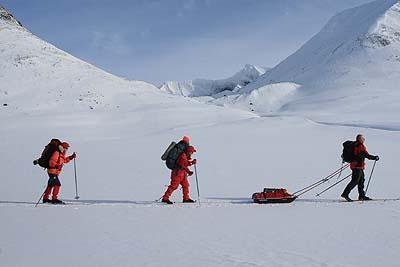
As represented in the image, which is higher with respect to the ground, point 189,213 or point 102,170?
point 102,170

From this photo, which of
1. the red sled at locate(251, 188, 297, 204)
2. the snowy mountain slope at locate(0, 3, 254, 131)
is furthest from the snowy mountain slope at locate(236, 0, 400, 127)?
the red sled at locate(251, 188, 297, 204)

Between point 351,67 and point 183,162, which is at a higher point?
point 351,67

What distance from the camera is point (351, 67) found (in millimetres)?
87062

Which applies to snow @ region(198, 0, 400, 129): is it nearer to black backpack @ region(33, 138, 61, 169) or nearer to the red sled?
the red sled

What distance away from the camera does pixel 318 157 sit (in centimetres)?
1714

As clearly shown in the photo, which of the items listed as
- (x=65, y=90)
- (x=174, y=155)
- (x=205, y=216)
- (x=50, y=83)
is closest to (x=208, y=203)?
(x=174, y=155)

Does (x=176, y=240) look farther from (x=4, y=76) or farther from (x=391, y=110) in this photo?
(x=4, y=76)

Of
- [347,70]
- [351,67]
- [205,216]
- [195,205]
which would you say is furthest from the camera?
[351,67]

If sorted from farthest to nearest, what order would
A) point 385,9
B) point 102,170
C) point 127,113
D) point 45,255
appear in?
point 385,9 < point 127,113 < point 102,170 < point 45,255

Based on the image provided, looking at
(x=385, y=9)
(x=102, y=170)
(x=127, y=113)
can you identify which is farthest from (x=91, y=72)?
(x=385, y=9)

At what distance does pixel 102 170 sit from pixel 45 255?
1009 centimetres

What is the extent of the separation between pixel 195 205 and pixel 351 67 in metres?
86.1

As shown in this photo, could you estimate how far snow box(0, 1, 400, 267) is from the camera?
206 inches

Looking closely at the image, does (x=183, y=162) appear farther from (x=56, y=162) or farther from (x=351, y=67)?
(x=351, y=67)
